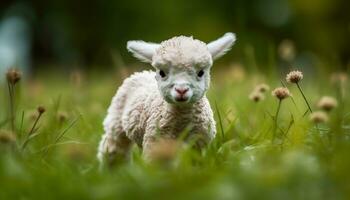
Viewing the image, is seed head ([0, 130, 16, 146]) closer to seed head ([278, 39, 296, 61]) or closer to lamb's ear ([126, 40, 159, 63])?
lamb's ear ([126, 40, 159, 63])

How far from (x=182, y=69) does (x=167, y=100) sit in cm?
14

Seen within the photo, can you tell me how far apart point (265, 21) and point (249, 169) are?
13530 millimetres

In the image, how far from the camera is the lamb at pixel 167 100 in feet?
8.98

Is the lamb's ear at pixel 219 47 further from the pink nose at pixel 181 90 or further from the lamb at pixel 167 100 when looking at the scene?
the pink nose at pixel 181 90

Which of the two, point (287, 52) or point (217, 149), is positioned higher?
point (287, 52)

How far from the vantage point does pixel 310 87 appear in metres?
6.18

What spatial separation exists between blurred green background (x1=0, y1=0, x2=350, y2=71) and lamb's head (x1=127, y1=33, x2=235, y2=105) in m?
10.8

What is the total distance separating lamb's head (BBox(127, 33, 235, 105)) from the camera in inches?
106

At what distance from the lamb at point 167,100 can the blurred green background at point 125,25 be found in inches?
407

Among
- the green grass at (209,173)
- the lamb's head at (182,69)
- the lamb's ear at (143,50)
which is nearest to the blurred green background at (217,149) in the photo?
the green grass at (209,173)

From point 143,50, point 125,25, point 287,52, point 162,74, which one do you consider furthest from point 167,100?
point 125,25

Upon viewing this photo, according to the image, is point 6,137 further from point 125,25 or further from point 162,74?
point 125,25

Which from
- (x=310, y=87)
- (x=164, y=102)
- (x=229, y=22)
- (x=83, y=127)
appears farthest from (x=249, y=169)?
(x=229, y=22)

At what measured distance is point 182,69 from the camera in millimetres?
2729
